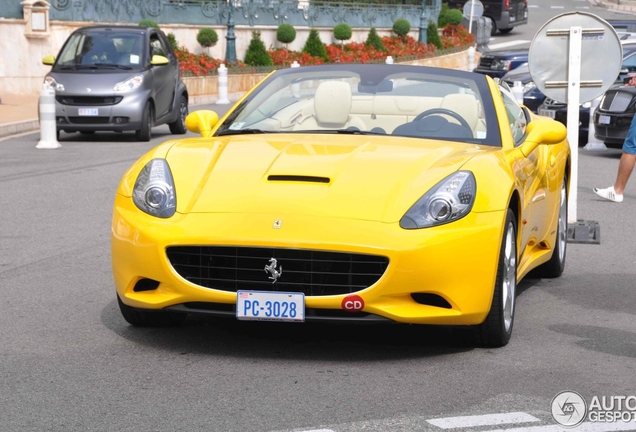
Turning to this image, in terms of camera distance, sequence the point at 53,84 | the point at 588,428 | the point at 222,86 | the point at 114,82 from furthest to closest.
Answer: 1. the point at 222,86
2. the point at 53,84
3. the point at 114,82
4. the point at 588,428

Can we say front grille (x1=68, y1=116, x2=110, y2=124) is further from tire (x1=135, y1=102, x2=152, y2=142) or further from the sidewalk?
the sidewalk

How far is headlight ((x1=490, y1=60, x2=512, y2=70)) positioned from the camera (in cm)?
3366

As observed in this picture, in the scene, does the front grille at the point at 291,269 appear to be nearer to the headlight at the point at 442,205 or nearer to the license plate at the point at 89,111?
the headlight at the point at 442,205

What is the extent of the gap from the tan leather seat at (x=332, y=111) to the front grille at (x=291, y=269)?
158 cm

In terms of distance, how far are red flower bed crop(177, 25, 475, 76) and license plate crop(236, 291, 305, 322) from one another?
28.8 m

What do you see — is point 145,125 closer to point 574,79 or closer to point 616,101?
point 616,101

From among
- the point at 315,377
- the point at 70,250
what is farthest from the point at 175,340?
the point at 70,250

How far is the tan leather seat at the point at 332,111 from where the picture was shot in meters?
7.38

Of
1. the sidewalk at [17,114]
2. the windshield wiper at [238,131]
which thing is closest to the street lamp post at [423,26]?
the sidewalk at [17,114]

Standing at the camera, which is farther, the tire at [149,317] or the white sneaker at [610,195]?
the white sneaker at [610,195]

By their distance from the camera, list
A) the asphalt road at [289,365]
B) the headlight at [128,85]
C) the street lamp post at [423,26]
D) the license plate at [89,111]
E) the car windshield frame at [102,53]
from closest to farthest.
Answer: the asphalt road at [289,365], the license plate at [89,111], the headlight at [128,85], the car windshield frame at [102,53], the street lamp post at [423,26]

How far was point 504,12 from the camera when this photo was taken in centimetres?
5906

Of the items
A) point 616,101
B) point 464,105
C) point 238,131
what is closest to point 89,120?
point 616,101

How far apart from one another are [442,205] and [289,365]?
3.35ft
